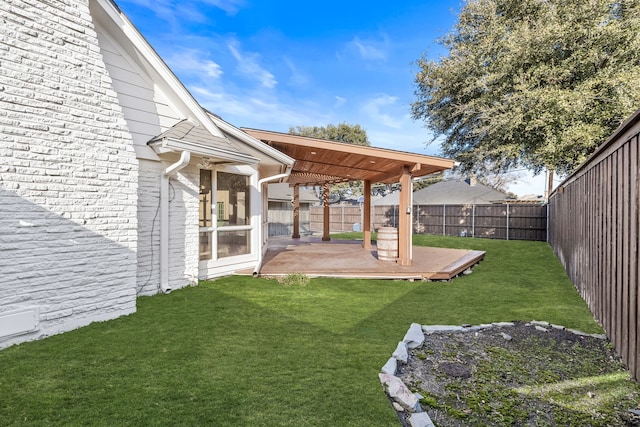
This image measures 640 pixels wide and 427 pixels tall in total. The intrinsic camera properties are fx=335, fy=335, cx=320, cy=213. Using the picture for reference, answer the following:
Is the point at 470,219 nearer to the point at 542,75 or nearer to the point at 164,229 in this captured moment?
the point at 542,75

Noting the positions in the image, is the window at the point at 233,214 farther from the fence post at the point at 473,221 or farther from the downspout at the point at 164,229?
the fence post at the point at 473,221

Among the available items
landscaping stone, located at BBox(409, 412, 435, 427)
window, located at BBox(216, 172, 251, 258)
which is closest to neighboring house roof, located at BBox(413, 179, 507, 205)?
window, located at BBox(216, 172, 251, 258)

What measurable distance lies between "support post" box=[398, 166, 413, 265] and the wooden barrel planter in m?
0.31

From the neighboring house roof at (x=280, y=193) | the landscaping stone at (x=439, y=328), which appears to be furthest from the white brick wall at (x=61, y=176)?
the neighboring house roof at (x=280, y=193)

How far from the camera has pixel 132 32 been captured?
15.8ft

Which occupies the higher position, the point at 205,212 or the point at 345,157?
the point at 345,157

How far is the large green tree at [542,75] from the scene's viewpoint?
35.0 ft

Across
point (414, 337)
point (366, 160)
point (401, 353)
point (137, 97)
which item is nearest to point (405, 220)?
point (366, 160)

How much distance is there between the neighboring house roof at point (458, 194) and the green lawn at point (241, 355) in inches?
554

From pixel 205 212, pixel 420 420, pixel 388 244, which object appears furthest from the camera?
pixel 388 244

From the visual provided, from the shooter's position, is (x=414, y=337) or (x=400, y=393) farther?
(x=414, y=337)

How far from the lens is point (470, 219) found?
1661 cm

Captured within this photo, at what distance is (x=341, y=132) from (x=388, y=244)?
2547cm

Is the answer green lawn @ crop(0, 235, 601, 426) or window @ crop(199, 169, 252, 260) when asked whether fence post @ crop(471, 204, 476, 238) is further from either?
window @ crop(199, 169, 252, 260)
